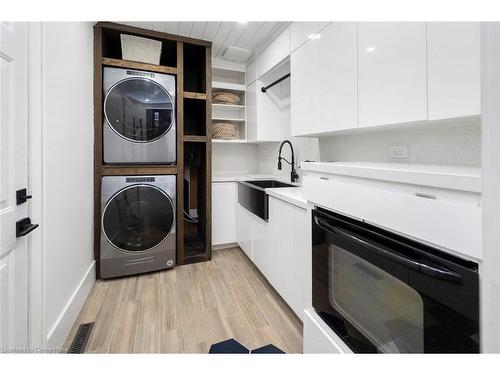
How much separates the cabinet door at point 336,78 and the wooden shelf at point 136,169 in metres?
1.50

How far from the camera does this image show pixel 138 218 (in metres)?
2.28

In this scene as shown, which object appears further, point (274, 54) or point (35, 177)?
point (274, 54)

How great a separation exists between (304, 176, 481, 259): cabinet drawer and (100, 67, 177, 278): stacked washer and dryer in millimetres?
1832

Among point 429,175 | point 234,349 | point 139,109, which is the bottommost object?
point 234,349

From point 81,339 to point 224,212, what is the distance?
1.69 m

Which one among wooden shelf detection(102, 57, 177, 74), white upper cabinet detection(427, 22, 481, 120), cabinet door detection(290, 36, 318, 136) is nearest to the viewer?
white upper cabinet detection(427, 22, 481, 120)

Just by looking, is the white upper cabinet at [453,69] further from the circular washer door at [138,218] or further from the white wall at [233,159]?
the white wall at [233,159]

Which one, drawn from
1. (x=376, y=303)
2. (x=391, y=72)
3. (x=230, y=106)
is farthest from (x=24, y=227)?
(x=230, y=106)

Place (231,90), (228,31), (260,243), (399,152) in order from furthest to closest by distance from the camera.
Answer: (231,90), (228,31), (260,243), (399,152)

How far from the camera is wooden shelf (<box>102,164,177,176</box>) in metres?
2.20

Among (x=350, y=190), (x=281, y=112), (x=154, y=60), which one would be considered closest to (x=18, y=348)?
(x=350, y=190)

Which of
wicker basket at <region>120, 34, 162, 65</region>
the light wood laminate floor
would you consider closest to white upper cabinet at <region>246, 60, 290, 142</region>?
wicker basket at <region>120, 34, 162, 65</region>

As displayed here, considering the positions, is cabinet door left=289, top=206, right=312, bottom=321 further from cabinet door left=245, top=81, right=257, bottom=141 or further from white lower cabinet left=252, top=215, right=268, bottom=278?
cabinet door left=245, top=81, right=257, bottom=141

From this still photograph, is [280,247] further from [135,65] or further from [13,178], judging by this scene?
[135,65]
